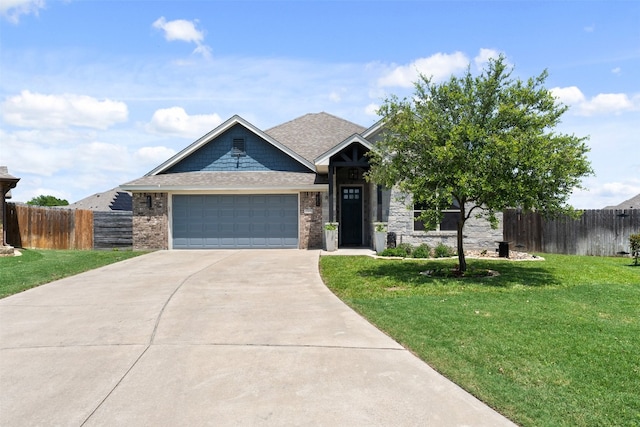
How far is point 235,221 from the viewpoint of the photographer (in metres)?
19.5

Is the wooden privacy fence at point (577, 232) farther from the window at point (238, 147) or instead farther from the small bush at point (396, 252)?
the window at point (238, 147)

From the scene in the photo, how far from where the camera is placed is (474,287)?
404 inches

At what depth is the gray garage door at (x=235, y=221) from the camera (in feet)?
63.4

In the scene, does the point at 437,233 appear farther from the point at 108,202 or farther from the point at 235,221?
the point at 108,202

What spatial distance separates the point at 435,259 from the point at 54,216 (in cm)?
1640

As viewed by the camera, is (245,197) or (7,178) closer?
(7,178)

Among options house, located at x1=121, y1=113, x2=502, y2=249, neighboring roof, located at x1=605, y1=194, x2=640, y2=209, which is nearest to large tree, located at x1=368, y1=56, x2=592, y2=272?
house, located at x1=121, y1=113, x2=502, y2=249

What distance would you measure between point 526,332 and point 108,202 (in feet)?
111

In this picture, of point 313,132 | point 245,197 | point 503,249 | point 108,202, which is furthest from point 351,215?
point 108,202

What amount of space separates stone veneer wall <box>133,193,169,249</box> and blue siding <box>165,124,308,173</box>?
205cm

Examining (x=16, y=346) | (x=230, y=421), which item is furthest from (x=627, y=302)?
(x=16, y=346)

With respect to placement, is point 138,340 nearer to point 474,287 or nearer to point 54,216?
point 474,287

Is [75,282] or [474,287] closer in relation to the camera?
[474,287]

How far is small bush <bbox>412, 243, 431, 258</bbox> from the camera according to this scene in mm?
15914
